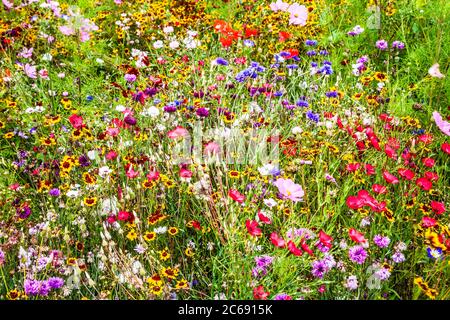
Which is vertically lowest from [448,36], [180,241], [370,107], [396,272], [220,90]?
[396,272]

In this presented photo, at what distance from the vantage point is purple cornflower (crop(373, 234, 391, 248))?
5.79 ft

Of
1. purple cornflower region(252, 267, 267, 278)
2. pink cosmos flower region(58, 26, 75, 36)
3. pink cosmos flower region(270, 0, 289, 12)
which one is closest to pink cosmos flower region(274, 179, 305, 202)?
purple cornflower region(252, 267, 267, 278)

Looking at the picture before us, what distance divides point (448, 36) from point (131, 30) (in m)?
2.42

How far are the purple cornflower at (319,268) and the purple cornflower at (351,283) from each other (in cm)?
9

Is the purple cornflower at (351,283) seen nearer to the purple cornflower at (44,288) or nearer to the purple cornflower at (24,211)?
the purple cornflower at (44,288)

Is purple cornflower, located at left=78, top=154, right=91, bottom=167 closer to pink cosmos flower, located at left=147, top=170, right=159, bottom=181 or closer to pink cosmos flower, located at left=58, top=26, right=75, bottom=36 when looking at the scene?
pink cosmos flower, located at left=147, top=170, right=159, bottom=181

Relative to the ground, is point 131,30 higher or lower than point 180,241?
higher

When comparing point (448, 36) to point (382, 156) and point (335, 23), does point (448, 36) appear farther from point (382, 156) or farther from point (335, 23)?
point (382, 156)

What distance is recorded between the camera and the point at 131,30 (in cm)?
407

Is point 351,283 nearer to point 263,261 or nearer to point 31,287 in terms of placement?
point 263,261

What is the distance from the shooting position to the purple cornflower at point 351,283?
5.44 ft
